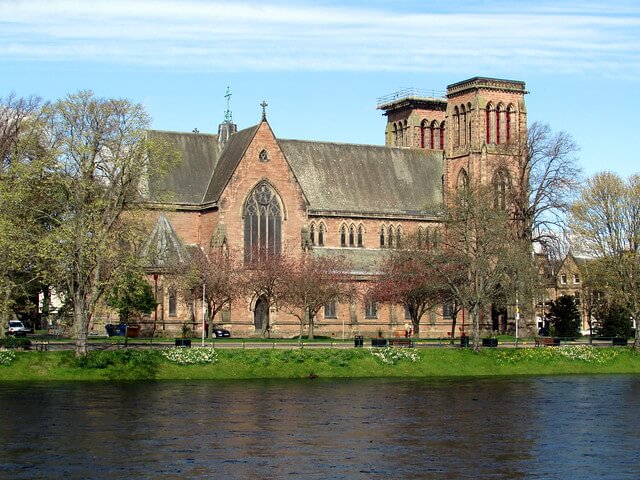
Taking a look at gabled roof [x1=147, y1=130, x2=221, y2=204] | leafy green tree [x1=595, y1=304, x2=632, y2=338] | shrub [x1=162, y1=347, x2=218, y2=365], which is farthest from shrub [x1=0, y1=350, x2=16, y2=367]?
leafy green tree [x1=595, y1=304, x2=632, y2=338]

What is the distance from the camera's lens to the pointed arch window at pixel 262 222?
102 metres

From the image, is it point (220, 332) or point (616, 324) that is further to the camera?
point (616, 324)

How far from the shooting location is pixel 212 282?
90.5 m

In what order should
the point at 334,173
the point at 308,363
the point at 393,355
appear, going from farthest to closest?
the point at 334,173
the point at 393,355
the point at 308,363

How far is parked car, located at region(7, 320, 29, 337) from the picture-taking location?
96312 millimetres

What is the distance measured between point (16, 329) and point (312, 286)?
25.9 metres

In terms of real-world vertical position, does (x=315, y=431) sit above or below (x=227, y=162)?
below

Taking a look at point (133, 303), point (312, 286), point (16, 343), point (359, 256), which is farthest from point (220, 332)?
point (16, 343)

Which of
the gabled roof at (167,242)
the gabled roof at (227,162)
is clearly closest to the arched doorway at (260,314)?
the gabled roof at (167,242)

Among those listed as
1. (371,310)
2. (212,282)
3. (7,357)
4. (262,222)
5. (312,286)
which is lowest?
(7,357)

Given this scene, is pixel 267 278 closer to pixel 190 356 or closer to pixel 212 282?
pixel 212 282

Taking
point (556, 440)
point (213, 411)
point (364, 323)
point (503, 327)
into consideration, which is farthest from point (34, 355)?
point (503, 327)

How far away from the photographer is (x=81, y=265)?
67.6 meters

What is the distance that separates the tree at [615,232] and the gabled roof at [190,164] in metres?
32.4
